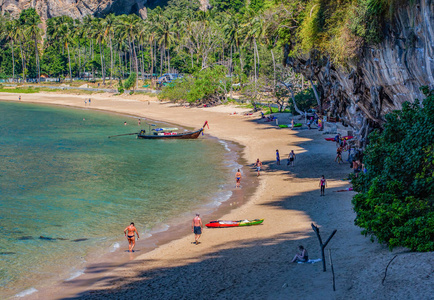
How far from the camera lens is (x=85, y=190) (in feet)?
105

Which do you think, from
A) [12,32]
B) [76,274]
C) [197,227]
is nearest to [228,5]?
[12,32]

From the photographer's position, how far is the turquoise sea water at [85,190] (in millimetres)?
21141

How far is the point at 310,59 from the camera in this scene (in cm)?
4491

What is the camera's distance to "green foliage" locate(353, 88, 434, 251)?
14.9 m

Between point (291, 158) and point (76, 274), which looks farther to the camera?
point (291, 158)

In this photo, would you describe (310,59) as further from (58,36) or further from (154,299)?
(58,36)

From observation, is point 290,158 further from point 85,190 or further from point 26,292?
point 26,292

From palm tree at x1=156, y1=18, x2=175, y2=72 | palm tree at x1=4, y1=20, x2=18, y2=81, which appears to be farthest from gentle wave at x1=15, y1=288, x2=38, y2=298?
palm tree at x1=4, y1=20, x2=18, y2=81

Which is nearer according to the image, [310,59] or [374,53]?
[374,53]

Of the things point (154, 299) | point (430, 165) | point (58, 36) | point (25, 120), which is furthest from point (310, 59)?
point (58, 36)

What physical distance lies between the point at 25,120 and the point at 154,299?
64.9 meters

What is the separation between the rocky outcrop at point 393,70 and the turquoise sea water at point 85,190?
1078cm

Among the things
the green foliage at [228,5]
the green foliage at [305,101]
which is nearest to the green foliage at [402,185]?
the green foliage at [305,101]

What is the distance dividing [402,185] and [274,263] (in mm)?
5567
